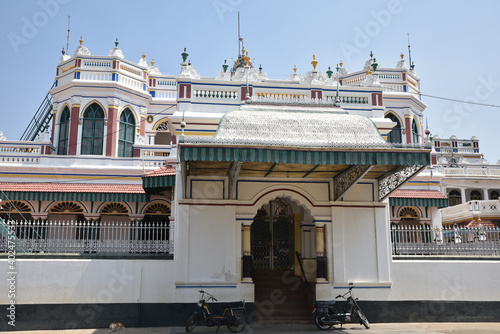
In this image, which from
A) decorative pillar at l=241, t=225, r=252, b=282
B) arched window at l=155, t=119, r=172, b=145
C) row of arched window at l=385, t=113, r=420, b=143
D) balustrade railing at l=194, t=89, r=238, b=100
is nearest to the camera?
decorative pillar at l=241, t=225, r=252, b=282

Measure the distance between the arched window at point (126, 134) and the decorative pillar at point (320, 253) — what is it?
13.8 m

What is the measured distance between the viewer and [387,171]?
41.4 feet

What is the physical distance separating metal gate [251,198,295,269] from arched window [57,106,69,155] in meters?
12.7

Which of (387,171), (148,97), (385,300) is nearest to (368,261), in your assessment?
(385,300)

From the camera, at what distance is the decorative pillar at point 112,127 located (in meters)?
23.5

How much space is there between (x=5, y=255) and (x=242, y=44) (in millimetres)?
22383

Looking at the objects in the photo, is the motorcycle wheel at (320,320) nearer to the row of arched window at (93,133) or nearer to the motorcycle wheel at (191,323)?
the motorcycle wheel at (191,323)

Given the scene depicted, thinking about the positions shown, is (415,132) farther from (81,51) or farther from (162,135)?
(81,51)

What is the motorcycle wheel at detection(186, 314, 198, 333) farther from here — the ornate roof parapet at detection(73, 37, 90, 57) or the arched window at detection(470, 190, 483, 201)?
the arched window at detection(470, 190, 483, 201)

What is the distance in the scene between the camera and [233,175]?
1211 centimetres

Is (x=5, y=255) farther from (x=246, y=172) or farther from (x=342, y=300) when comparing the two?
(x=342, y=300)

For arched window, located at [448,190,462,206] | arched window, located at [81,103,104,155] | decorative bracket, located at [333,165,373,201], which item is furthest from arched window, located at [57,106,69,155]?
arched window, located at [448,190,462,206]

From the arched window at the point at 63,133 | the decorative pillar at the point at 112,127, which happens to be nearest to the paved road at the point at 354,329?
the decorative pillar at the point at 112,127

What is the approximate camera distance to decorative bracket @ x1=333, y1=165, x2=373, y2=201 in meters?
12.0
